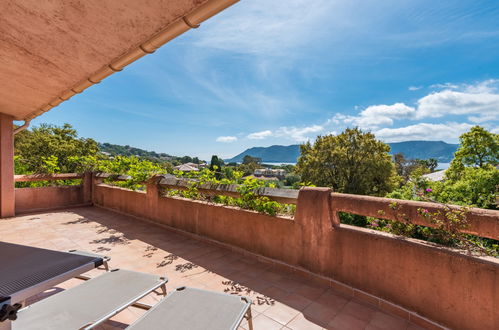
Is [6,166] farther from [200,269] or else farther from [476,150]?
[476,150]

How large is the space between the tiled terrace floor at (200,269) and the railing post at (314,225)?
29 centimetres

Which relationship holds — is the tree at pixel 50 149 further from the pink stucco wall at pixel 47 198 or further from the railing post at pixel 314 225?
the railing post at pixel 314 225

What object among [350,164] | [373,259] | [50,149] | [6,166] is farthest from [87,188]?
[350,164]

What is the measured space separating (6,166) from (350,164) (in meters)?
23.7

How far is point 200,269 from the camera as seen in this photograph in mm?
3217

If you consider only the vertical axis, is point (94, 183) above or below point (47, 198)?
above

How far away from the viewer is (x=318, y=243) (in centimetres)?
276

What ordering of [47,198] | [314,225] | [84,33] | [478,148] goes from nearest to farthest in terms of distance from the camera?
[84,33] < [314,225] < [47,198] < [478,148]

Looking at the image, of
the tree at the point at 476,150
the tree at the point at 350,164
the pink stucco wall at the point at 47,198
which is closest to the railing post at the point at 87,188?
the pink stucco wall at the point at 47,198

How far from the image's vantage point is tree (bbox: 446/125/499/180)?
18078 mm

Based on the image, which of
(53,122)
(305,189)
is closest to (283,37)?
(305,189)

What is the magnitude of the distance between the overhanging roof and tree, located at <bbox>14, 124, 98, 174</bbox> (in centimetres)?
455

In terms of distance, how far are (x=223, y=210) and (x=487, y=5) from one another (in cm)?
770

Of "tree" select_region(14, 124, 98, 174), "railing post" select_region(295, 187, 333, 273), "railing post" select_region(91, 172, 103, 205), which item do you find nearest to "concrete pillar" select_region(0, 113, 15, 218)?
"tree" select_region(14, 124, 98, 174)
